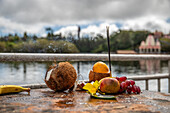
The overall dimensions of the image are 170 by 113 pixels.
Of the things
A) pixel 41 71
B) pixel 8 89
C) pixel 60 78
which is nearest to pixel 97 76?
pixel 60 78

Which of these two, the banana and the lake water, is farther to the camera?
the lake water

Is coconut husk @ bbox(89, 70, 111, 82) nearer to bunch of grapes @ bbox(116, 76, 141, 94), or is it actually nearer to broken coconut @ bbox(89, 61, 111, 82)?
broken coconut @ bbox(89, 61, 111, 82)

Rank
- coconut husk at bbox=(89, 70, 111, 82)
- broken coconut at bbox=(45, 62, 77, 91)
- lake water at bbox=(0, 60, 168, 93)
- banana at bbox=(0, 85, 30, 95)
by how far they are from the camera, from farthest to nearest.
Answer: lake water at bbox=(0, 60, 168, 93)
coconut husk at bbox=(89, 70, 111, 82)
broken coconut at bbox=(45, 62, 77, 91)
banana at bbox=(0, 85, 30, 95)

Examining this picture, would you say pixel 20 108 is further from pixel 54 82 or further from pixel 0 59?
→ pixel 0 59

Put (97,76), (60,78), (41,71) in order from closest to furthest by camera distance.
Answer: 1. (60,78)
2. (97,76)
3. (41,71)

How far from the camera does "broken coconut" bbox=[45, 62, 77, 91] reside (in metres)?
1.17

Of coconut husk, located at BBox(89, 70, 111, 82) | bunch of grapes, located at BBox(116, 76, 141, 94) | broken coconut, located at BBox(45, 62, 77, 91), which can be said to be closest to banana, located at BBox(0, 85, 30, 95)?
broken coconut, located at BBox(45, 62, 77, 91)

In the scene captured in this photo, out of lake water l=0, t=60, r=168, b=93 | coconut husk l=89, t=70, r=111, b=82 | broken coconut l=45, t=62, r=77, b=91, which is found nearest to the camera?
broken coconut l=45, t=62, r=77, b=91

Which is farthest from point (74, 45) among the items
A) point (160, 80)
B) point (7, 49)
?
point (160, 80)

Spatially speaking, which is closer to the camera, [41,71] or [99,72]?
[99,72]

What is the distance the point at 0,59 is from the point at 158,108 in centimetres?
150

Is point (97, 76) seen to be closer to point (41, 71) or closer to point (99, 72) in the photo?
point (99, 72)

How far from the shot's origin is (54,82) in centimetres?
117

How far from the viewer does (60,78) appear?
1.17m
